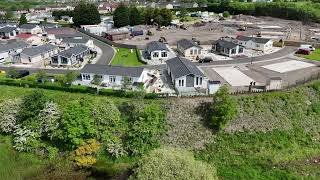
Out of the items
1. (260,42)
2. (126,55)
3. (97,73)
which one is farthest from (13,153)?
(260,42)

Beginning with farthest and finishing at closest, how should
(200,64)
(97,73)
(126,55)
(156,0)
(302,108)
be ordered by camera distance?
(156,0) → (126,55) → (200,64) → (97,73) → (302,108)

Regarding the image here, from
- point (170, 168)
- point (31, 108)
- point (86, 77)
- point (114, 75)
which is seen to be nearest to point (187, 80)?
point (114, 75)

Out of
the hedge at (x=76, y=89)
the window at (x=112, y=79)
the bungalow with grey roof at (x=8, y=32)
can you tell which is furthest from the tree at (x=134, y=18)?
the hedge at (x=76, y=89)

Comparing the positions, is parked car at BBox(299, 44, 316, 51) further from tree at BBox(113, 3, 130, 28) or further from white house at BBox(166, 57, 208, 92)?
tree at BBox(113, 3, 130, 28)

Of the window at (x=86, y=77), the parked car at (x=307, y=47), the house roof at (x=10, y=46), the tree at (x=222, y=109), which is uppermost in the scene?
the house roof at (x=10, y=46)

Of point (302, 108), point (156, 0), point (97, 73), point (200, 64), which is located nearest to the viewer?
point (302, 108)

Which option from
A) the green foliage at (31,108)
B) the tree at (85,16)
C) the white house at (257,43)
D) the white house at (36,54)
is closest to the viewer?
the green foliage at (31,108)

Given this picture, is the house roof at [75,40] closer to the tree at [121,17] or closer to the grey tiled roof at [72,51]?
the grey tiled roof at [72,51]

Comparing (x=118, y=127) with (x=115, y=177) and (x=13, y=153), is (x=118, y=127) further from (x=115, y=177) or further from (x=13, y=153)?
(x=13, y=153)
